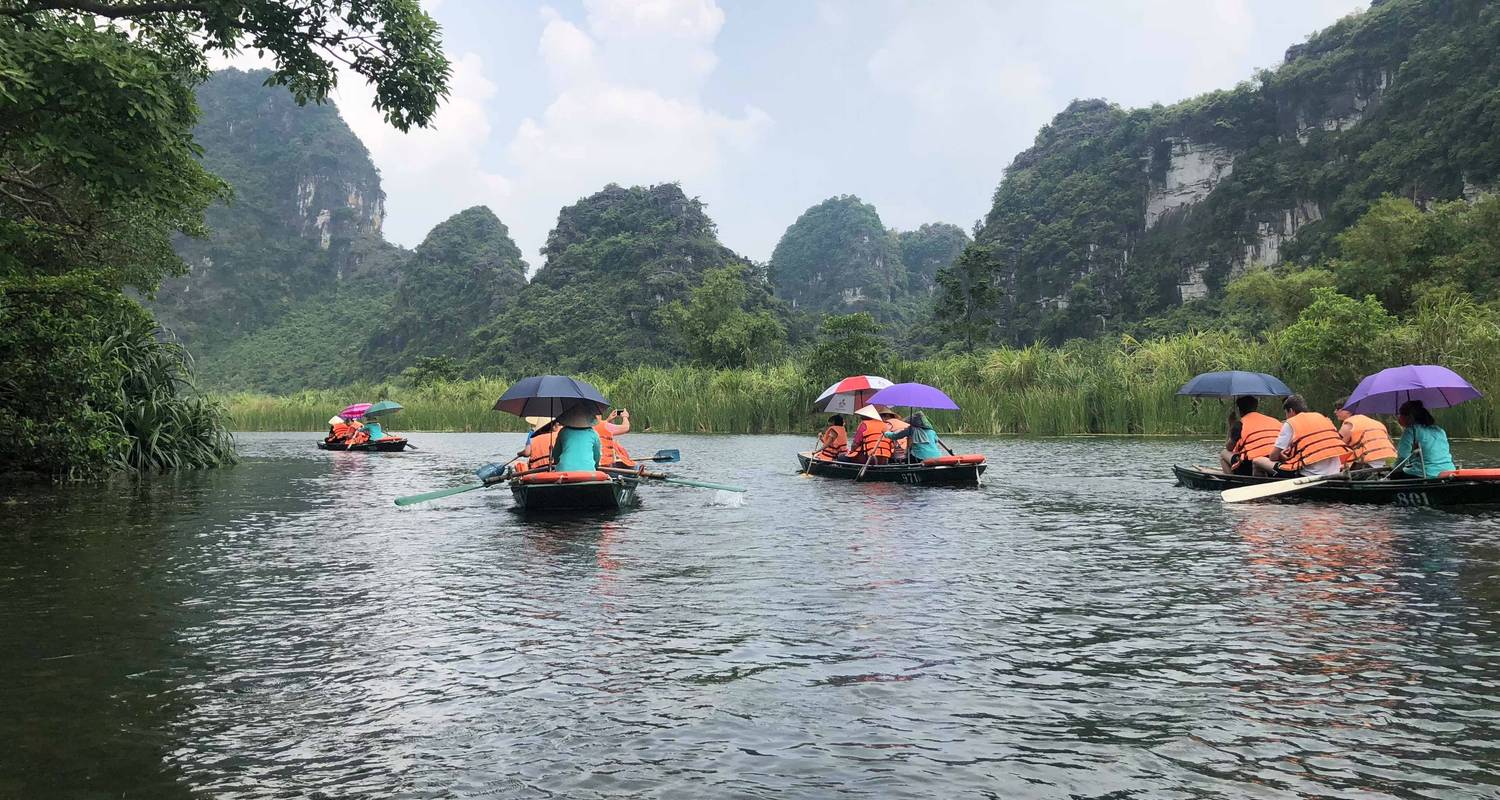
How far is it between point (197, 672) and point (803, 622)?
338cm

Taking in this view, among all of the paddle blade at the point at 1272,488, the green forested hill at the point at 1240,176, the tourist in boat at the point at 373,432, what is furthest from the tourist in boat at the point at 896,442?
the green forested hill at the point at 1240,176

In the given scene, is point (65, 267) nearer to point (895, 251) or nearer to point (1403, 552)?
point (1403, 552)

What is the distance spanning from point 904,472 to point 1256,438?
4.99 metres

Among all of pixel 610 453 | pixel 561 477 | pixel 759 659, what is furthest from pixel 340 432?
pixel 759 659

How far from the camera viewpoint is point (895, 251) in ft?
373

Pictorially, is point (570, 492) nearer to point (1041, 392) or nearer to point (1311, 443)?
point (1311, 443)

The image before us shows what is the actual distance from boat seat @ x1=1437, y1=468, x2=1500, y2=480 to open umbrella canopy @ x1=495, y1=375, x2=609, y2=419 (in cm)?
955

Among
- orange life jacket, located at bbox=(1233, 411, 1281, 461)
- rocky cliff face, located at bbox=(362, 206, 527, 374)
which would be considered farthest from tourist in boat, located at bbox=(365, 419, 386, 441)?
rocky cliff face, located at bbox=(362, 206, 527, 374)

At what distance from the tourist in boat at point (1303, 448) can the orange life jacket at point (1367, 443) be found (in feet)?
0.39

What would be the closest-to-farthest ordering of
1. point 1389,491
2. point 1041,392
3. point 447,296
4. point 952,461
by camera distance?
point 1389,491 → point 952,461 → point 1041,392 → point 447,296

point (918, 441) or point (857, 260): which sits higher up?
point (857, 260)

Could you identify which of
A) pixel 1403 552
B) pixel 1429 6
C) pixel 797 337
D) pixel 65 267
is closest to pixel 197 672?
pixel 1403 552

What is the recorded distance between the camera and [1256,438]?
13.4 metres

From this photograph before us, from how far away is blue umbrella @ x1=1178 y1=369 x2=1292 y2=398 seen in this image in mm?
14055
